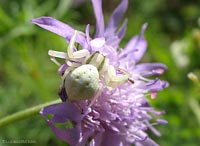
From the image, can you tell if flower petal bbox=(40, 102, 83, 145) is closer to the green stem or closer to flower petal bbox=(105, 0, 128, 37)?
the green stem

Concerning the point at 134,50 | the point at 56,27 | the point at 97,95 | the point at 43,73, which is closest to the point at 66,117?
the point at 97,95

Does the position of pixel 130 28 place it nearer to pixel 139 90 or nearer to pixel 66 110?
pixel 139 90

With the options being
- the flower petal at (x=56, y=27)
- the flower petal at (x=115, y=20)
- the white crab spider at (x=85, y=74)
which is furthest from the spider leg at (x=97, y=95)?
the flower petal at (x=115, y=20)

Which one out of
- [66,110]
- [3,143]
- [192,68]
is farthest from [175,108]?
[66,110]

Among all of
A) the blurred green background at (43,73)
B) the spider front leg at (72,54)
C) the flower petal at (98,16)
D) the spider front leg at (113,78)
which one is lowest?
the blurred green background at (43,73)

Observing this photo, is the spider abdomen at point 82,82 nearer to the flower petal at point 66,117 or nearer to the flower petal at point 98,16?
the flower petal at point 66,117

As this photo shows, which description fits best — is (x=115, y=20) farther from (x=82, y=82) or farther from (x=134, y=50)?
(x=82, y=82)
